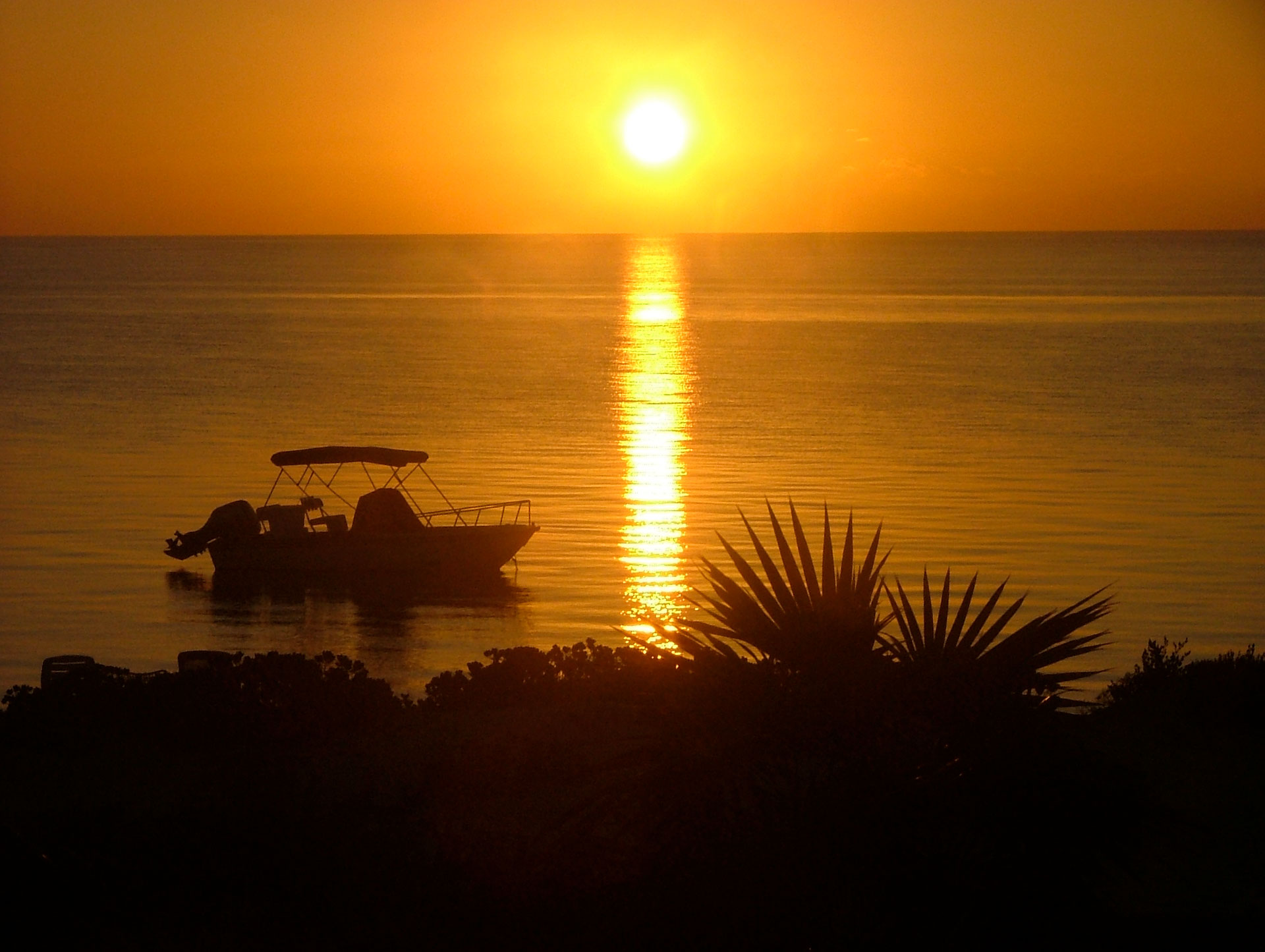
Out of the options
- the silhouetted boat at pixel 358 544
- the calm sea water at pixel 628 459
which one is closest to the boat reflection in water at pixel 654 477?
the calm sea water at pixel 628 459

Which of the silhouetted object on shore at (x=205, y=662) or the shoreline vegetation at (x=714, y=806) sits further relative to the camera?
the silhouetted object on shore at (x=205, y=662)

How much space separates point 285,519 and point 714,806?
23685 mm

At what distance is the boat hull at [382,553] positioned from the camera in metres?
28.1

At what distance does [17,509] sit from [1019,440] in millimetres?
29529

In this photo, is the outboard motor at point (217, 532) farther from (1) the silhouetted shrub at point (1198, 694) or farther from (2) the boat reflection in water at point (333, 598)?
(1) the silhouetted shrub at point (1198, 694)

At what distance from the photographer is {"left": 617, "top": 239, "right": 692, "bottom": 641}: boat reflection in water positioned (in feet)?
82.8

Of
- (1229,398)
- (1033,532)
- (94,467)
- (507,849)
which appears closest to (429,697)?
(507,849)

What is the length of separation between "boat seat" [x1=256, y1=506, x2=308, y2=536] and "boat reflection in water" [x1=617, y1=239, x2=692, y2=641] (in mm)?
6322

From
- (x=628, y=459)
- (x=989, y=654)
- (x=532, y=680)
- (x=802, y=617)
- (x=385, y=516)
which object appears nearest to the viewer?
(x=802, y=617)

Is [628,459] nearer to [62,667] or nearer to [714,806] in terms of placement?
[62,667]

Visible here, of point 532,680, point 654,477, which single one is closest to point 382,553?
point 654,477

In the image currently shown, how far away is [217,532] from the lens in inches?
1135

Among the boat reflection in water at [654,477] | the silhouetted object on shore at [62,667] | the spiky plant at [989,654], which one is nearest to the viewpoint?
the spiky plant at [989,654]

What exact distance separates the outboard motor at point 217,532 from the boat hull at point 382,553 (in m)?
0.20
